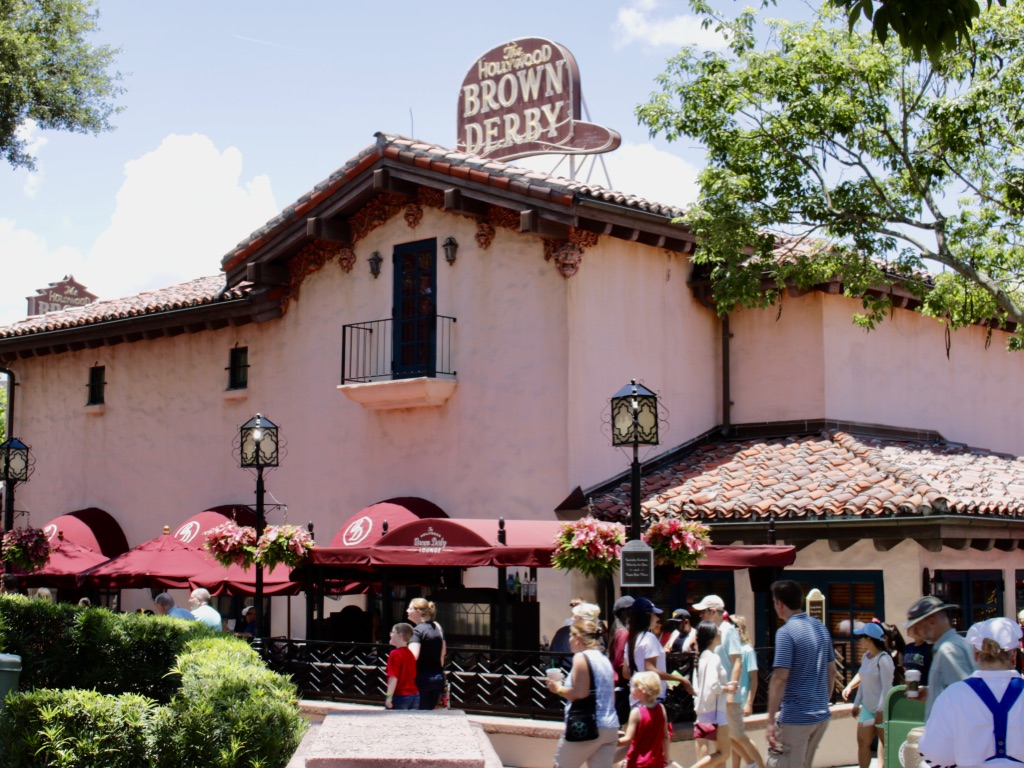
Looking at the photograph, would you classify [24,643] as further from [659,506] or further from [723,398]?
[723,398]

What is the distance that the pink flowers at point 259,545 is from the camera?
1661 centimetres

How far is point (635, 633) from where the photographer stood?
11938mm

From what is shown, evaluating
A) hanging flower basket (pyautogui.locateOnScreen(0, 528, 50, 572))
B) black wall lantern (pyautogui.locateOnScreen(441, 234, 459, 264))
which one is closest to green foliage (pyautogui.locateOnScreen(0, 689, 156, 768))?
black wall lantern (pyautogui.locateOnScreen(441, 234, 459, 264))

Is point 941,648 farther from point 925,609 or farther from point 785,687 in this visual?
point 785,687

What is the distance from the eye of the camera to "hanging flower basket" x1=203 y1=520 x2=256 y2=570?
55.9ft

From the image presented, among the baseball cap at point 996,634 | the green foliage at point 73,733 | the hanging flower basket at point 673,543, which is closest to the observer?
the baseball cap at point 996,634

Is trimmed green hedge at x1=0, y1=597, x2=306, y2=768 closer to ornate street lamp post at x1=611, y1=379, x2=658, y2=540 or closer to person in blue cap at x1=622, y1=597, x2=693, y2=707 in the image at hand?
person in blue cap at x1=622, y1=597, x2=693, y2=707

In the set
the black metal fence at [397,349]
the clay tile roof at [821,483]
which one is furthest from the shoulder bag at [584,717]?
the black metal fence at [397,349]

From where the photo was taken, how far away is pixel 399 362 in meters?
19.9

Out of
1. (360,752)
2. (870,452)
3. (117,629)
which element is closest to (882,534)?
(870,452)

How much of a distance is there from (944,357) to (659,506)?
26.0ft

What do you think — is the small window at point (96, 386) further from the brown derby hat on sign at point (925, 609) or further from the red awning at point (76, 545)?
the brown derby hat on sign at point (925, 609)

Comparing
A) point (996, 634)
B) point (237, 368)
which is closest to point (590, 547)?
point (996, 634)

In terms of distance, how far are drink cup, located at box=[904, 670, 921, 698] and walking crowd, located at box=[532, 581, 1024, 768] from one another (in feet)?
0.03
